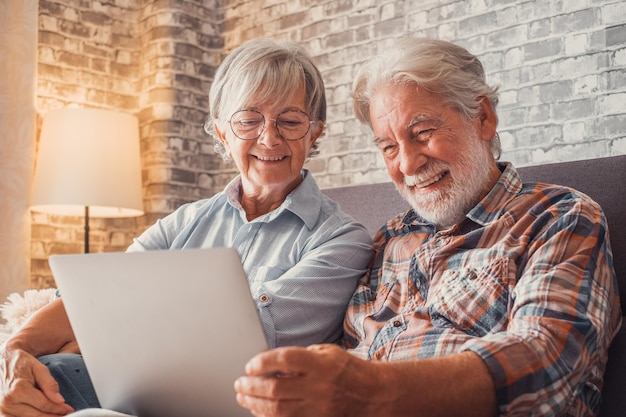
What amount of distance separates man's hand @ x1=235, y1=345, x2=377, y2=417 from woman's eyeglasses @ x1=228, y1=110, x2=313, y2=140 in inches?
34.8

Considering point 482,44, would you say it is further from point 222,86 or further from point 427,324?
point 427,324

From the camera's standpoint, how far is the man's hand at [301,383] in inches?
34.6

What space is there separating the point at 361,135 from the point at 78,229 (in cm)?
140

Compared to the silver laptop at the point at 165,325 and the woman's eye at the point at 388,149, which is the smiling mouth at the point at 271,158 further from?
the silver laptop at the point at 165,325

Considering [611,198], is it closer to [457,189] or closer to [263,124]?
[457,189]

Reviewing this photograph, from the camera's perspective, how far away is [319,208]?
1.69 metres

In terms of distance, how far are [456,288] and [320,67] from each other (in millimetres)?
2140

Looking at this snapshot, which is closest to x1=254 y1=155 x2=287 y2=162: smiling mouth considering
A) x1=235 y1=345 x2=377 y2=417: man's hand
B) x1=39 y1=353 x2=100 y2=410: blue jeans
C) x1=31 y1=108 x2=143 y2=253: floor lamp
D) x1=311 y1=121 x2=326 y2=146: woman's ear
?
x1=311 y1=121 x2=326 y2=146: woman's ear

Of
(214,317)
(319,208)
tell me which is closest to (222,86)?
(319,208)

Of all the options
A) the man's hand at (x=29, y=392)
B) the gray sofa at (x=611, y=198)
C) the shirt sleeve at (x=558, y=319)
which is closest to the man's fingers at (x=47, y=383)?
the man's hand at (x=29, y=392)

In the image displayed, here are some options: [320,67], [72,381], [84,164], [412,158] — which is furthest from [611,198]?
[84,164]

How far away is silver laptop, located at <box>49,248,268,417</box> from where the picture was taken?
0.96 m

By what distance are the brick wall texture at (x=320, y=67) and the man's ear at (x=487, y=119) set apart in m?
0.87

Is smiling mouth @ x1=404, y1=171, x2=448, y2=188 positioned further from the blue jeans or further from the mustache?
the blue jeans
